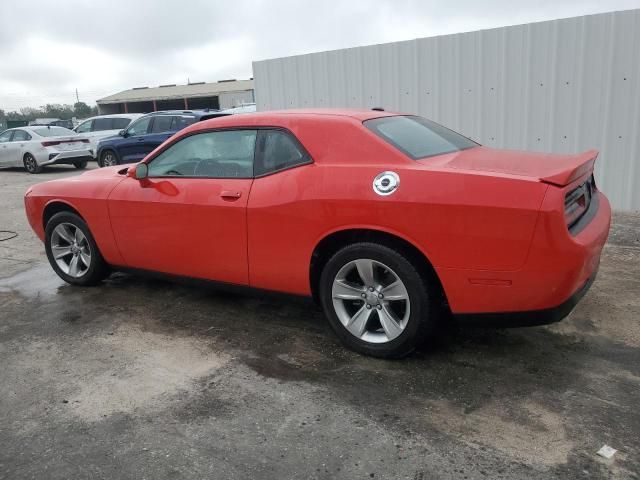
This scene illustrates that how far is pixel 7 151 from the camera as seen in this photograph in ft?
54.6

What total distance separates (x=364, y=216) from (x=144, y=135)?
11556 mm

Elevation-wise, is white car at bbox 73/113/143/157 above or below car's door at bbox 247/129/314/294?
above

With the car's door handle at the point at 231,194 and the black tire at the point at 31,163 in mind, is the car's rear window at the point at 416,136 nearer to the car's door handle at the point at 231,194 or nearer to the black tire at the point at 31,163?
the car's door handle at the point at 231,194

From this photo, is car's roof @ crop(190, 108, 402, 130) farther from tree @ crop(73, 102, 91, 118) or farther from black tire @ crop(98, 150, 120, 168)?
tree @ crop(73, 102, 91, 118)

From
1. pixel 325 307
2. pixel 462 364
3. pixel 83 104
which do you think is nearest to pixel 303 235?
pixel 325 307

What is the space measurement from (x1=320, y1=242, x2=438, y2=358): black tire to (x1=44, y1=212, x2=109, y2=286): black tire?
8.09ft

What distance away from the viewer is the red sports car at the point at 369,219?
311cm

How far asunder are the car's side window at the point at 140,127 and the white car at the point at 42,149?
8.33ft

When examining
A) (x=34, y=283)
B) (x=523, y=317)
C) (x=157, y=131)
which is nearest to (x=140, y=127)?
(x=157, y=131)

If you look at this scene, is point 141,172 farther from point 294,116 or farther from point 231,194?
point 294,116

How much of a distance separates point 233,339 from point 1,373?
1505 millimetres

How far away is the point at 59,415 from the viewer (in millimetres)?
3180

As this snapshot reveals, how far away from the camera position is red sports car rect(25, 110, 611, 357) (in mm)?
3105

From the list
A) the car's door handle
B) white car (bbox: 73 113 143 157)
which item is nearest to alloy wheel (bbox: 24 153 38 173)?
white car (bbox: 73 113 143 157)
